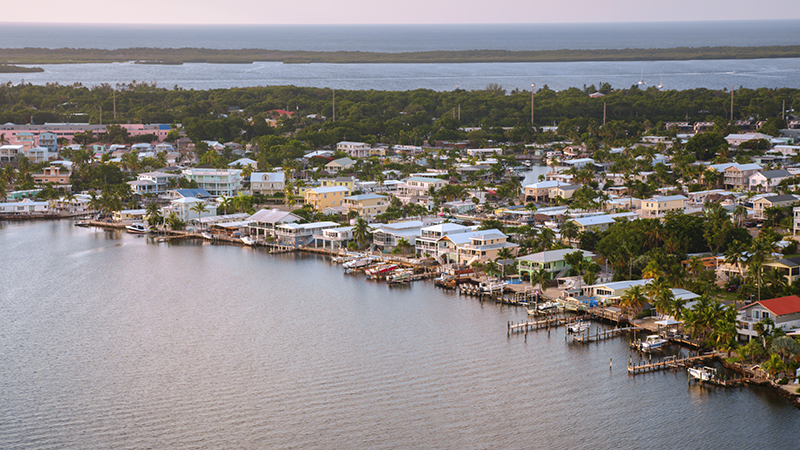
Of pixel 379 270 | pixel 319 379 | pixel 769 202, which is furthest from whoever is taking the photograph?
pixel 769 202

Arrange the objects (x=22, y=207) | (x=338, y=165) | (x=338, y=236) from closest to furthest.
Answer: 1. (x=338, y=236)
2. (x=22, y=207)
3. (x=338, y=165)

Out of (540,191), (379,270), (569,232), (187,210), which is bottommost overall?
(379,270)

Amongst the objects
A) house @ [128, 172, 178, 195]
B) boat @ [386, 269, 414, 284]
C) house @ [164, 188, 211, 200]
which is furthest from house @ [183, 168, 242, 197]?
boat @ [386, 269, 414, 284]

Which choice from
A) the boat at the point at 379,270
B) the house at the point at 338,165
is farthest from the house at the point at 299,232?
the house at the point at 338,165

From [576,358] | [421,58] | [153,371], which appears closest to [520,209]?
[576,358]

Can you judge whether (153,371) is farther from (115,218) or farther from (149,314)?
(115,218)

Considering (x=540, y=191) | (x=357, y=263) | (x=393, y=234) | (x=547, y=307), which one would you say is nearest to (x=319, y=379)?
A: (x=547, y=307)

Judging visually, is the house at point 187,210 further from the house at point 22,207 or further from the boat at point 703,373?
the boat at point 703,373

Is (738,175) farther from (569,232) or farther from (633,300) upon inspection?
(633,300)
